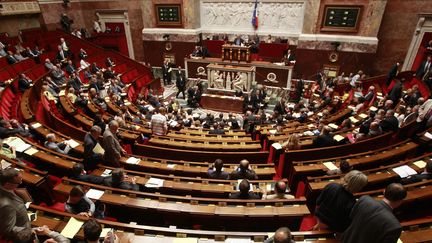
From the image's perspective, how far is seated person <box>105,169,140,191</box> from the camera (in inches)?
142

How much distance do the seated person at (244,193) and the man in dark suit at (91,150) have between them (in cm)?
234

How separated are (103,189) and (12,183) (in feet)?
4.09

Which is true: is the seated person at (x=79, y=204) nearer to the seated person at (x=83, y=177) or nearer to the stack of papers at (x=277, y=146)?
the seated person at (x=83, y=177)

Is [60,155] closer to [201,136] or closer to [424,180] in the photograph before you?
A: [201,136]

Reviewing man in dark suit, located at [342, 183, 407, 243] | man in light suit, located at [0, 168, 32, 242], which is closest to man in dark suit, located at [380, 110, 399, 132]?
man in dark suit, located at [342, 183, 407, 243]

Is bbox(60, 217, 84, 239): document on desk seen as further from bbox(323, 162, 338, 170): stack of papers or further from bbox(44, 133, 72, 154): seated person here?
bbox(323, 162, 338, 170): stack of papers

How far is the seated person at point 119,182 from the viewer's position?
11.9 feet

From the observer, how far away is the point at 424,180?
3.63m

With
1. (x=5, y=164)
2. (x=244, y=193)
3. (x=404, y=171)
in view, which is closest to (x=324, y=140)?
(x=404, y=171)

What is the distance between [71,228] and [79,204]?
1.17ft

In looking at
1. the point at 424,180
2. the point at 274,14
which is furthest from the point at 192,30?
the point at 424,180

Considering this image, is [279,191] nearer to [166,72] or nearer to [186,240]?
[186,240]

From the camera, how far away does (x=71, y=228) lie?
2727 millimetres

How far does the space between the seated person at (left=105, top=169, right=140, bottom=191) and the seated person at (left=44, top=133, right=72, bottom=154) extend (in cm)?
177
